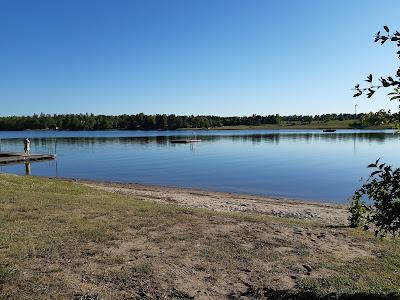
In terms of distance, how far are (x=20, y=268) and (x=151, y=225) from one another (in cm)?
439

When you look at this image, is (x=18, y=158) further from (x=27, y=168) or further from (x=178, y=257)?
(x=178, y=257)

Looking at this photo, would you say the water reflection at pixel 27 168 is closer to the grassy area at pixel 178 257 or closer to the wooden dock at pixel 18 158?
the wooden dock at pixel 18 158

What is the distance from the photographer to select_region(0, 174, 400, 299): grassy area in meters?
7.33

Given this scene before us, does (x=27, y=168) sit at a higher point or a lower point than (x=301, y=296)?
lower

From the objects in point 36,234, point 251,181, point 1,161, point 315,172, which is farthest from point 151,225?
point 1,161

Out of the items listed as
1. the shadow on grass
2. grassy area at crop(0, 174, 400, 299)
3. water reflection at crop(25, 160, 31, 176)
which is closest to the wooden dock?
water reflection at crop(25, 160, 31, 176)

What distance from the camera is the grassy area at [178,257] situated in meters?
7.33

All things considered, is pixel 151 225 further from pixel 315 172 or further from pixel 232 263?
pixel 315 172

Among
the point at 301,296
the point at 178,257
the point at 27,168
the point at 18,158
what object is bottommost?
the point at 27,168

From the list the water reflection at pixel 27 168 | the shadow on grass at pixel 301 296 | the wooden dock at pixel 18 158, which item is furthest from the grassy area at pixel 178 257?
the wooden dock at pixel 18 158

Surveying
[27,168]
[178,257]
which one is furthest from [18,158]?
[178,257]

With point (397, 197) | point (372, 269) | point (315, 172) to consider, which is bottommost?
point (315, 172)

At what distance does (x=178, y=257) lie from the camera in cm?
899

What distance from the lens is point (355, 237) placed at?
39.9 ft
